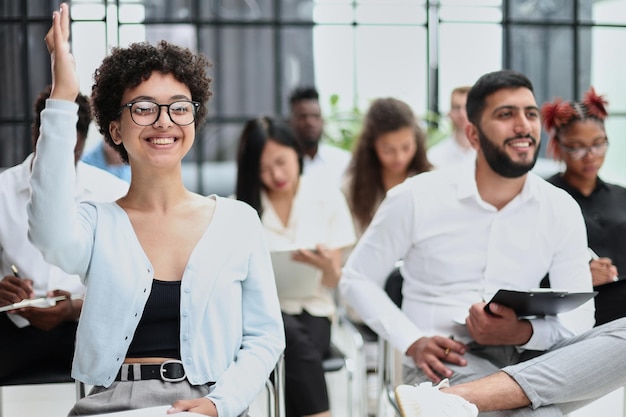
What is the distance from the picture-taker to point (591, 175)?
356 cm

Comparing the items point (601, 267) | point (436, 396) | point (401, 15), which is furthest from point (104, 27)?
point (436, 396)

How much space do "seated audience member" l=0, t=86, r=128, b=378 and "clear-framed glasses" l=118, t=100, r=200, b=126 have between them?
770 mm

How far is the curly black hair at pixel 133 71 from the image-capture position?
228 centimetres

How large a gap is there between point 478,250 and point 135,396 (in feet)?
4.23

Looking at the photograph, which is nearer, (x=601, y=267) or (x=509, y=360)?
(x=509, y=360)

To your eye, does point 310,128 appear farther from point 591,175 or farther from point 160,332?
point 160,332

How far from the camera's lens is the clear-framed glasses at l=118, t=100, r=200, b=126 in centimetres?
225

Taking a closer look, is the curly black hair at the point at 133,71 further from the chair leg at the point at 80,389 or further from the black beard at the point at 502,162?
the black beard at the point at 502,162

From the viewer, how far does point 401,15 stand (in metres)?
6.55

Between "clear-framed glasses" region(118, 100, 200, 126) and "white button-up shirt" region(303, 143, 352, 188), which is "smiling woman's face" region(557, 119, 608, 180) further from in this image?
"clear-framed glasses" region(118, 100, 200, 126)

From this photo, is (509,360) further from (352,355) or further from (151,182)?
(352,355)

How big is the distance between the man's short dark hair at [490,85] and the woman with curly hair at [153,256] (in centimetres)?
102

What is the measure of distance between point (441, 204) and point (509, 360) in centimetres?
55

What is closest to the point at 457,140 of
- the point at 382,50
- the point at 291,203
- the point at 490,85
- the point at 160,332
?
the point at 382,50
